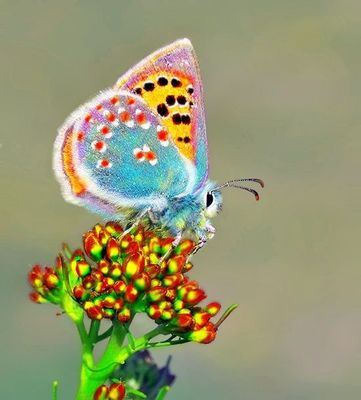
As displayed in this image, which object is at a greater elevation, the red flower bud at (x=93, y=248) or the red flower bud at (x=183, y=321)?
the red flower bud at (x=93, y=248)

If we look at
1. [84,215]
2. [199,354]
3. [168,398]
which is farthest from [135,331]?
[84,215]

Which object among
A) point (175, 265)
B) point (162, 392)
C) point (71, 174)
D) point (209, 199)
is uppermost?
point (209, 199)

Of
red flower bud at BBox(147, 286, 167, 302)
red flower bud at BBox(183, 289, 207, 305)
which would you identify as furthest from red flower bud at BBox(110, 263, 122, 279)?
red flower bud at BBox(183, 289, 207, 305)

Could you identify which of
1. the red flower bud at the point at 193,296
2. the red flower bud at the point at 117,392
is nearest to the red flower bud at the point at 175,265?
the red flower bud at the point at 193,296

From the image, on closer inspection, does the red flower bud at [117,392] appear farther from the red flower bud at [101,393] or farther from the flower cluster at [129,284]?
the flower cluster at [129,284]

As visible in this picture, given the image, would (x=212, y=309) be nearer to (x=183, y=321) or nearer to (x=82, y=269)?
(x=183, y=321)

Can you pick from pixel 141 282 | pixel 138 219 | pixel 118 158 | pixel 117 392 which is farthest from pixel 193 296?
pixel 118 158
